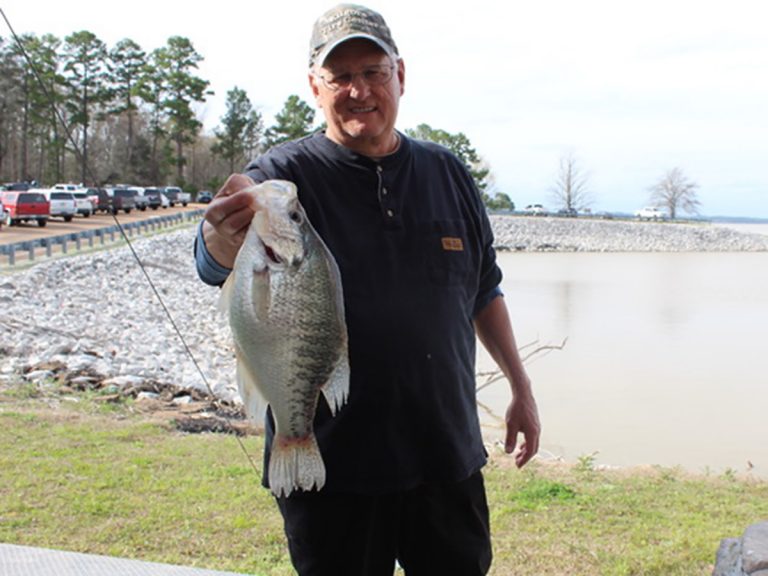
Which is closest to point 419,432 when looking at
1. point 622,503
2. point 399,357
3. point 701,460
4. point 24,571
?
point 399,357

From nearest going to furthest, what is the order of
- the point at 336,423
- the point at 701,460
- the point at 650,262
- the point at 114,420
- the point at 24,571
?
1. the point at 336,423
2. the point at 24,571
3. the point at 114,420
4. the point at 701,460
5. the point at 650,262

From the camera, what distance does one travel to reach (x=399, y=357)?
8.07ft

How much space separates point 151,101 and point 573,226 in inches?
1441

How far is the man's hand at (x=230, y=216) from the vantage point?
2055mm

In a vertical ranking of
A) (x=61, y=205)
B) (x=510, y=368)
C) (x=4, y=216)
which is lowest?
(x=510, y=368)

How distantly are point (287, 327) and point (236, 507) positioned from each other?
3558 millimetres

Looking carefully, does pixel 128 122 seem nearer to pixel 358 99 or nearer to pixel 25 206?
pixel 25 206

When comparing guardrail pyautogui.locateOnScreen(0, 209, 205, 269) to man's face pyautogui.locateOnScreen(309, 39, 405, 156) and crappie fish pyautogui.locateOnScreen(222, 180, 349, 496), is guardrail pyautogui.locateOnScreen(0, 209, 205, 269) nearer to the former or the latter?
man's face pyautogui.locateOnScreen(309, 39, 405, 156)

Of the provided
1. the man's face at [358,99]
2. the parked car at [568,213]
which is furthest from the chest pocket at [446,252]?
the parked car at [568,213]

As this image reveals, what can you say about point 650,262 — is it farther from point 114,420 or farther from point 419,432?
point 419,432

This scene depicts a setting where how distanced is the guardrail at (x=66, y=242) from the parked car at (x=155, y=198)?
1300 cm

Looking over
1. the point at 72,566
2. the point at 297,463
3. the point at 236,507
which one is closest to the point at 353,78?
the point at 297,463

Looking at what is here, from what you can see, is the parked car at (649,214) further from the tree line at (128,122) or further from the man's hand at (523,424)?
the man's hand at (523,424)

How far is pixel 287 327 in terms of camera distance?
2045 millimetres
